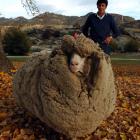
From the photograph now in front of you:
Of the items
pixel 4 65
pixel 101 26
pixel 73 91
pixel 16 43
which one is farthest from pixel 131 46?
pixel 73 91

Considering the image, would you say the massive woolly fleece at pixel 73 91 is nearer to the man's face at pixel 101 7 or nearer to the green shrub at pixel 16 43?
the man's face at pixel 101 7

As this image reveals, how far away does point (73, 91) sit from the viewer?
6027 mm

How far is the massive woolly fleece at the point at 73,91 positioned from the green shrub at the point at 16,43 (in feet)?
105

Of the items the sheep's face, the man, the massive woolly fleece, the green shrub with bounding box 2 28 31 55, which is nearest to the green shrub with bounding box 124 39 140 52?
the green shrub with bounding box 2 28 31 55

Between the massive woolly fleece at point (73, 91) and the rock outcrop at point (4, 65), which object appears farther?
the rock outcrop at point (4, 65)

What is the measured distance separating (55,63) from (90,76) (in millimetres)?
468

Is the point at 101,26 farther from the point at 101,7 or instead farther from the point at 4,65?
the point at 4,65

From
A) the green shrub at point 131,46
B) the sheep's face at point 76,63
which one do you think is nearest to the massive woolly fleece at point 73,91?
the sheep's face at point 76,63

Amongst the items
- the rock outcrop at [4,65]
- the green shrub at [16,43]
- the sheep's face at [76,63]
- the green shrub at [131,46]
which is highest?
the sheep's face at [76,63]

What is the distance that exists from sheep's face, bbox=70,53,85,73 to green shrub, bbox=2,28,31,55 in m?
32.3

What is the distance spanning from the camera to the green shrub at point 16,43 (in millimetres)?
38375

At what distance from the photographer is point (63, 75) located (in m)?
5.98

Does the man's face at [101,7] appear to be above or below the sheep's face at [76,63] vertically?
above

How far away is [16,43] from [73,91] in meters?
33.1
